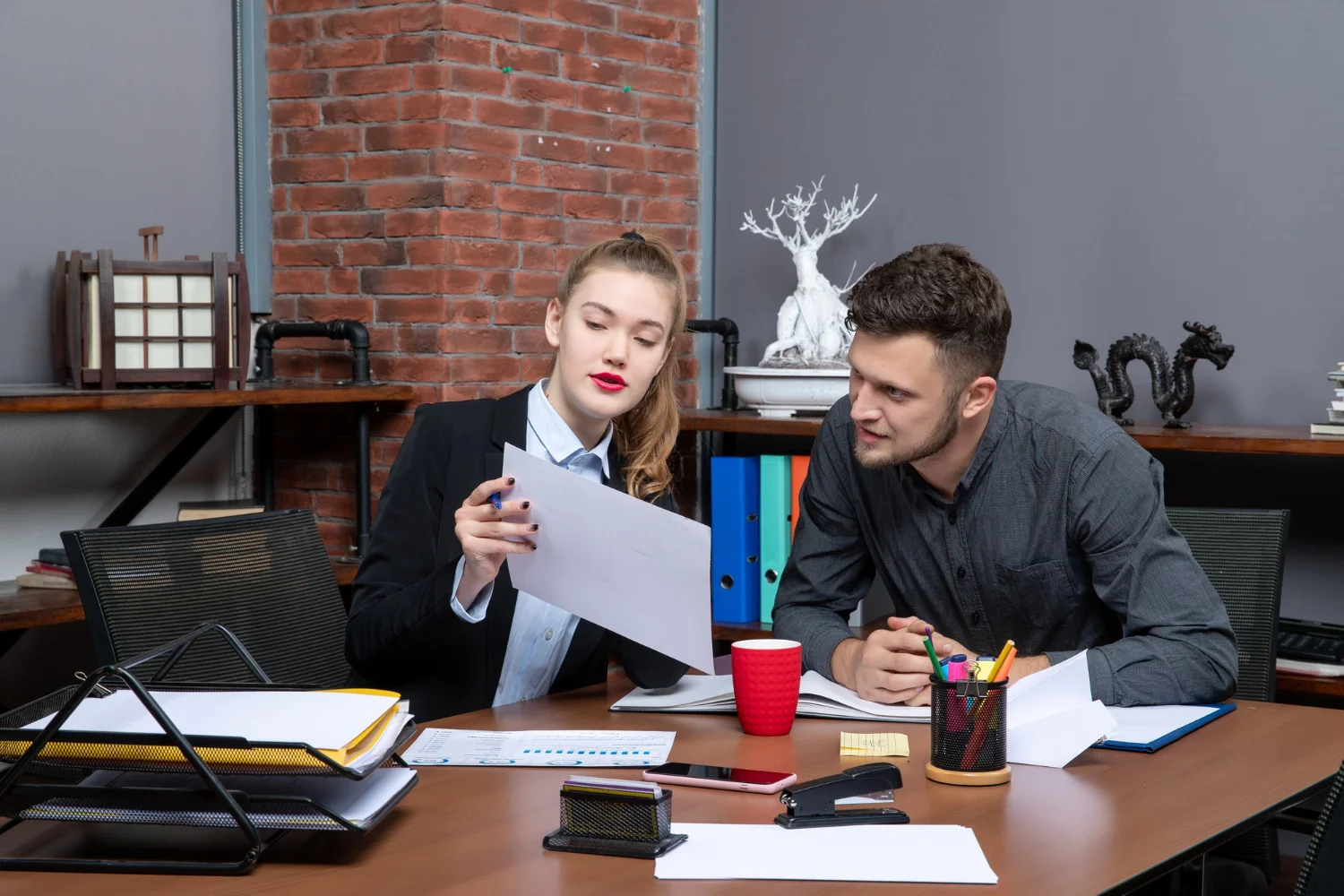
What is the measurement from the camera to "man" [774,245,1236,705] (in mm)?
1633

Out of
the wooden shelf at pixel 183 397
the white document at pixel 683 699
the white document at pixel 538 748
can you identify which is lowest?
the white document at pixel 683 699

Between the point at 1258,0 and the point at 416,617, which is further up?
the point at 1258,0

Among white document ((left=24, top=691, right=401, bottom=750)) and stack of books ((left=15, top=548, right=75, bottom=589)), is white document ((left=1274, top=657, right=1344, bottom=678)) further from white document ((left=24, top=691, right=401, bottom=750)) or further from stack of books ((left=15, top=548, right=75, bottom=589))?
stack of books ((left=15, top=548, right=75, bottom=589))

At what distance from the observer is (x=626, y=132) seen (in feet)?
10.8

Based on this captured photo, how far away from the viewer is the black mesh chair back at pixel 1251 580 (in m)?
1.94

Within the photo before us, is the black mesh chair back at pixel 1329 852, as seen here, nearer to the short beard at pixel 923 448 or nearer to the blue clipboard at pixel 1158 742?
the blue clipboard at pixel 1158 742

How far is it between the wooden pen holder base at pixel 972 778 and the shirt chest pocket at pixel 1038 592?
56 cm

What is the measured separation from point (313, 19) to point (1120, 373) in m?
1.91

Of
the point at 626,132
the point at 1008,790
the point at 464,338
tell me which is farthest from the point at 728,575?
the point at 1008,790

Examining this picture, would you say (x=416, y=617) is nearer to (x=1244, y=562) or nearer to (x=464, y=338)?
(x=1244, y=562)

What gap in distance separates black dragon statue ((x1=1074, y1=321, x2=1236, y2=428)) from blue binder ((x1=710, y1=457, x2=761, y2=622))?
751mm

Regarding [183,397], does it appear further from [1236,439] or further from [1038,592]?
[1236,439]

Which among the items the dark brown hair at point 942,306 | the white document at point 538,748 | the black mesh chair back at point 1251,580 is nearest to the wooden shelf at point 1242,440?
the black mesh chair back at point 1251,580

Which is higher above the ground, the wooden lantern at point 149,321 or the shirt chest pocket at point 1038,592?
the wooden lantern at point 149,321
